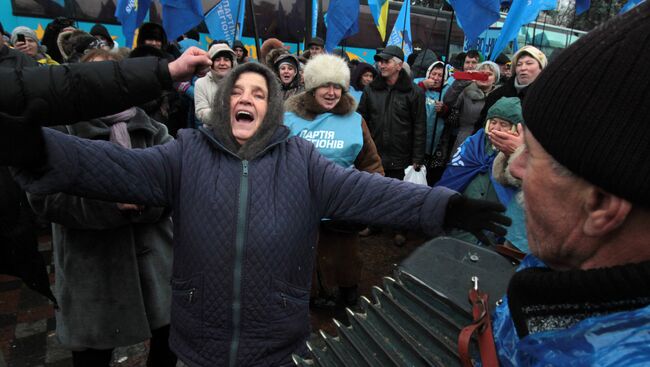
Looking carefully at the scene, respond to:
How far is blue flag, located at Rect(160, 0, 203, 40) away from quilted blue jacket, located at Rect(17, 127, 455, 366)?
4.24 m

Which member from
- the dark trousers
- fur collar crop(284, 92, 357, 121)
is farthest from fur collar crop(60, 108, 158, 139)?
fur collar crop(284, 92, 357, 121)

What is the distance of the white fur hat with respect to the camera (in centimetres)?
330

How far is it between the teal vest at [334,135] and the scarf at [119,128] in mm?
1315

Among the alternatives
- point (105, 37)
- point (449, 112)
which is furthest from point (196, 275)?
point (105, 37)

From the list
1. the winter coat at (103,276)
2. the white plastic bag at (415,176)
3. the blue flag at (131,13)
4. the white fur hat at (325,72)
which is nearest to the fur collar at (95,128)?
the winter coat at (103,276)

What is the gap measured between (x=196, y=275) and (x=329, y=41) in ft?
18.1

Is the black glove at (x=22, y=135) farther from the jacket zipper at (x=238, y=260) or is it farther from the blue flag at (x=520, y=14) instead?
the blue flag at (x=520, y=14)

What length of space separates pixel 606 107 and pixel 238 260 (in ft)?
4.43

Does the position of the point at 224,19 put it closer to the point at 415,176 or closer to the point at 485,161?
the point at 415,176

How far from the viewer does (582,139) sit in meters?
0.68

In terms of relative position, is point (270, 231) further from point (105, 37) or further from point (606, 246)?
point (105, 37)

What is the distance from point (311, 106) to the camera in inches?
130

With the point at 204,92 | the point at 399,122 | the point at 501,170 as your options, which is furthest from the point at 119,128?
the point at 399,122

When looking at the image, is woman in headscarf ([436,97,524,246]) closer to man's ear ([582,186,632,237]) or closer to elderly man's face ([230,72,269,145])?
elderly man's face ([230,72,269,145])
